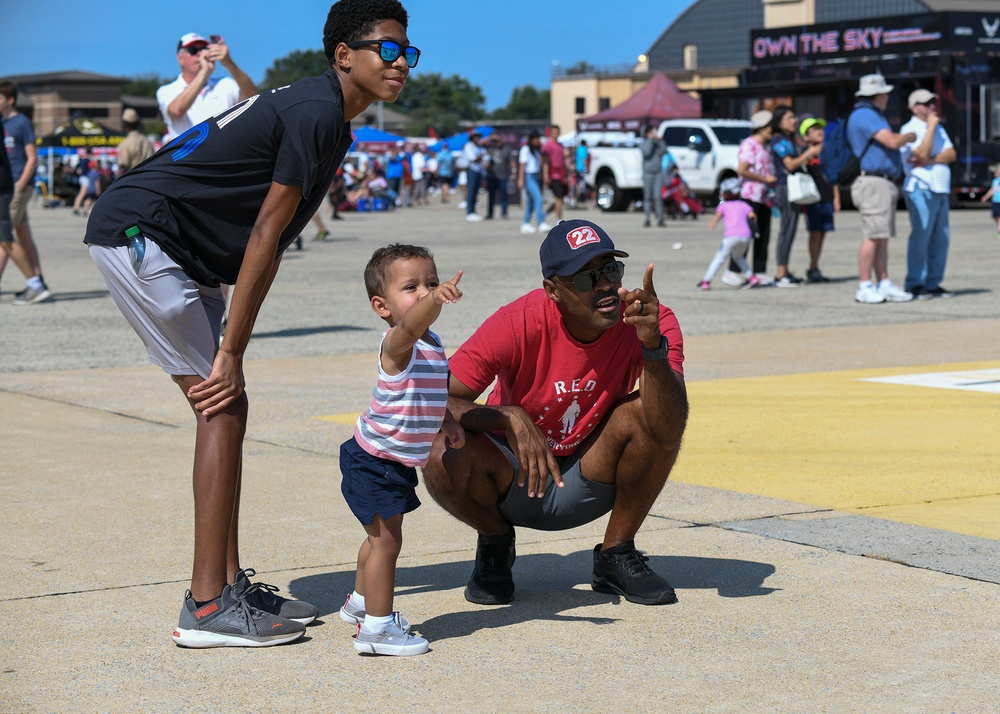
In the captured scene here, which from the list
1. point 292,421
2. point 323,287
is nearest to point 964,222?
point 323,287

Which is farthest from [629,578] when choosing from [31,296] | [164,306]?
[31,296]

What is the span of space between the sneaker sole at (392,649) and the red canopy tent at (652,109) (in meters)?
37.4

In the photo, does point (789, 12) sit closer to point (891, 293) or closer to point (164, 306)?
point (891, 293)

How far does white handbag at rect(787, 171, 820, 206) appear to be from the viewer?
14.4 m

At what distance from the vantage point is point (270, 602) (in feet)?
13.0

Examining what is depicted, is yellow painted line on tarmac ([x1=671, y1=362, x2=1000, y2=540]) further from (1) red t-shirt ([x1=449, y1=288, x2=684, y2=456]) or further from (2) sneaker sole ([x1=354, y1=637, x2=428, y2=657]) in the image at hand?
(2) sneaker sole ([x1=354, y1=637, x2=428, y2=657])

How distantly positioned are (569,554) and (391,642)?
1.26 m

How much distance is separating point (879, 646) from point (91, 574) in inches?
95.8

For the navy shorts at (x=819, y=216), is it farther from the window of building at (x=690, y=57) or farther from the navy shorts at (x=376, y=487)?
the window of building at (x=690, y=57)

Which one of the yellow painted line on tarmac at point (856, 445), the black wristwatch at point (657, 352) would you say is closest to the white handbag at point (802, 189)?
the yellow painted line on tarmac at point (856, 445)

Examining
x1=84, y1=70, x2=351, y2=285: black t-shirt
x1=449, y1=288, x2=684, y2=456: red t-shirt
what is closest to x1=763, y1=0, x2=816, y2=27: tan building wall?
x1=449, y1=288, x2=684, y2=456: red t-shirt

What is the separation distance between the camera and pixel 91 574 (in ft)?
14.7

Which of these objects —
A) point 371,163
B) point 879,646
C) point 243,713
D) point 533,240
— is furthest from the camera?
point 371,163

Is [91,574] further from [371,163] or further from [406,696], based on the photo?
[371,163]
